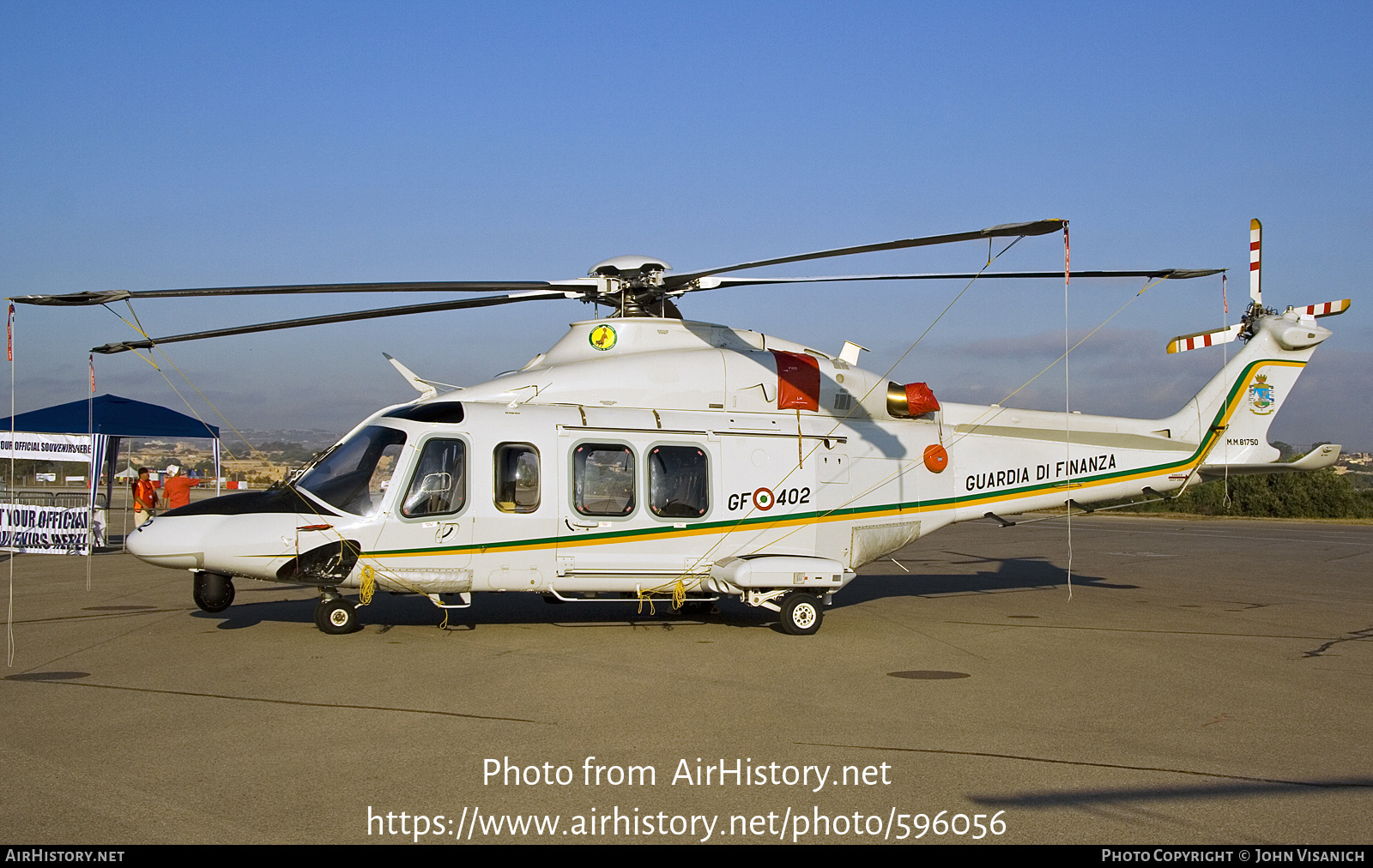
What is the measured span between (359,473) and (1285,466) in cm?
1127

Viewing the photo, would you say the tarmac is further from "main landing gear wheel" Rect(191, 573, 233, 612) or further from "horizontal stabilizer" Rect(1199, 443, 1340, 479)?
"horizontal stabilizer" Rect(1199, 443, 1340, 479)

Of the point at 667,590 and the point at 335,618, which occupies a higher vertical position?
the point at 667,590

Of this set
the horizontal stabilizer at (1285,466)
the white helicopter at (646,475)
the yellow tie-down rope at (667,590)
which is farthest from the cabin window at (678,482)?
the horizontal stabilizer at (1285,466)

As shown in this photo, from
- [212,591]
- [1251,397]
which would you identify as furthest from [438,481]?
[1251,397]

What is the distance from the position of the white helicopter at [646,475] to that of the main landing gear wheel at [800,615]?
0.03 m

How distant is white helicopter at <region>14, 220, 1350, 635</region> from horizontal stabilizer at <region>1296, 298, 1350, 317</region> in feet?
0.09

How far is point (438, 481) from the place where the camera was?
10289 mm

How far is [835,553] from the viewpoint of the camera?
11.5 metres

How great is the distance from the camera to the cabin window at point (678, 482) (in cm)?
1078

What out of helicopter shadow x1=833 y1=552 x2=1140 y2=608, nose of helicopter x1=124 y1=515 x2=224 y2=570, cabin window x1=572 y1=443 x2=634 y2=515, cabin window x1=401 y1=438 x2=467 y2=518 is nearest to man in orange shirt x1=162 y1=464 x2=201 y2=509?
nose of helicopter x1=124 y1=515 x2=224 y2=570

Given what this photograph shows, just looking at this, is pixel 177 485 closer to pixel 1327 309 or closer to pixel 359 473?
pixel 359 473

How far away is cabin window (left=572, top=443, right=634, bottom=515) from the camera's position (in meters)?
10.6

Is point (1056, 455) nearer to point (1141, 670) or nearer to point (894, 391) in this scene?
point (894, 391)
